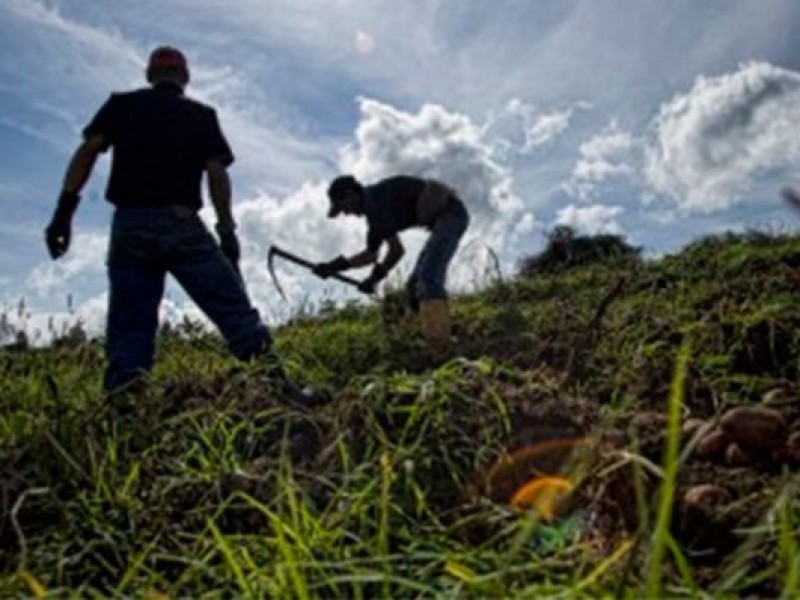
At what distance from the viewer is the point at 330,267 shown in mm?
8586

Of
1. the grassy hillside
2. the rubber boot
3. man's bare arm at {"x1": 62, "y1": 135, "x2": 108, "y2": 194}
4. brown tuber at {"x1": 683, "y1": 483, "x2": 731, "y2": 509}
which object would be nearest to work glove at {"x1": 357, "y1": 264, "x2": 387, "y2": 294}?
the rubber boot

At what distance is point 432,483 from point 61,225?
10.8 ft

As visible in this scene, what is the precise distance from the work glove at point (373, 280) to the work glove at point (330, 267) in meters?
0.20

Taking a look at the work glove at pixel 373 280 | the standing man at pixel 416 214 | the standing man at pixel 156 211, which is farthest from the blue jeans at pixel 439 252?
the standing man at pixel 156 211

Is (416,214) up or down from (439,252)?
up

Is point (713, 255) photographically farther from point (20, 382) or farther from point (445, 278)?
point (20, 382)

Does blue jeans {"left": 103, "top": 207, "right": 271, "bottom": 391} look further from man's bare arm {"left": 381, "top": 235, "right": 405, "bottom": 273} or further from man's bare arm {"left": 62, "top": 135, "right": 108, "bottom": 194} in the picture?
man's bare arm {"left": 381, "top": 235, "right": 405, "bottom": 273}

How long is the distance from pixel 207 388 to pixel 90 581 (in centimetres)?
210

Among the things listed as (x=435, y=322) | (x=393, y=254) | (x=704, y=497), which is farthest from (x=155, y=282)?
(x=393, y=254)

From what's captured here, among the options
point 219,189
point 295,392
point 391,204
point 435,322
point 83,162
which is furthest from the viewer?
point 391,204

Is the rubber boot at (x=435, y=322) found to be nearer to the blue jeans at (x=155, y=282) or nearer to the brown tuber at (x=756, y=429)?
the blue jeans at (x=155, y=282)

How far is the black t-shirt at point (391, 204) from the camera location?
7535 millimetres

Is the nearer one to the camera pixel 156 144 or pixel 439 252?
pixel 156 144

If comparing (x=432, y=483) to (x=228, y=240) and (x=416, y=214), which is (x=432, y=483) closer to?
(x=228, y=240)
